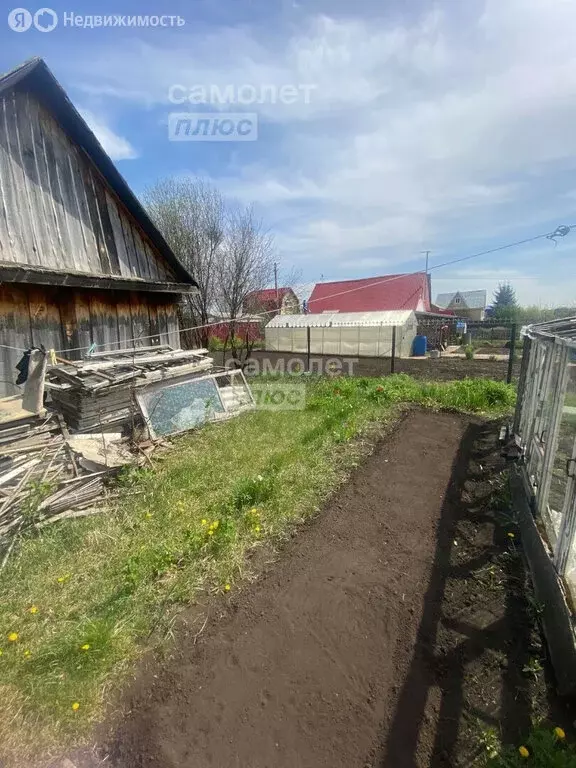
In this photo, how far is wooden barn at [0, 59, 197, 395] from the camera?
5086 millimetres

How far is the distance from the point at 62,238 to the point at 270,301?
1222 centimetres

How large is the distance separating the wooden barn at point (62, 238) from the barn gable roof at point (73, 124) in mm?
15

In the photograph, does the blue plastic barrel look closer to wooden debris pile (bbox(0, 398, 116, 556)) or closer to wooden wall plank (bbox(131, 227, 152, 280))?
wooden wall plank (bbox(131, 227, 152, 280))

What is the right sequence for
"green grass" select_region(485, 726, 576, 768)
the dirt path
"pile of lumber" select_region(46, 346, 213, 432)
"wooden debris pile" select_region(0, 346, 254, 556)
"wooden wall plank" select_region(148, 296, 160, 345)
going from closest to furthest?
"green grass" select_region(485, 726, 576, 768), the dirt path, "wooden debris pile" select_region(0, 346, 254, 556), "pile of lumber" select_region(46, 346, 213, 432), "wooden wall plank" select_region(148, 296, 160, 345)

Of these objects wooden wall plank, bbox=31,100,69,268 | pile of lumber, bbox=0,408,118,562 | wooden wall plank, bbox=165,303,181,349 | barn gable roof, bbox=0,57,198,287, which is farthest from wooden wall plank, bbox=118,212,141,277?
pile of lumber, bbox=0,408,118,562

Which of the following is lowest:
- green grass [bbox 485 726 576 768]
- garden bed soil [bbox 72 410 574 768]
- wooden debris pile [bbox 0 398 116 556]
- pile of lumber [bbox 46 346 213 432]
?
garden bed soil [bbox 72 410 574 768]

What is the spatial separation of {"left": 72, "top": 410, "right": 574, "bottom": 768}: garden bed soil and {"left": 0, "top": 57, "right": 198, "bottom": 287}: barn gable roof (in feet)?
20.5

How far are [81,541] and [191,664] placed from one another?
1.89 m

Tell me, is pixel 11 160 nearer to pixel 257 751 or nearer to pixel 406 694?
pixel 257 751

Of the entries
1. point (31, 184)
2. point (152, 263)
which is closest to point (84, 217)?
point (31, 184)

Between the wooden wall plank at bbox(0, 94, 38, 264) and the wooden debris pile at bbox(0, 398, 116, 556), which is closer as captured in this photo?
the wooden debris pile at bbox(0, 398, 116, 556)

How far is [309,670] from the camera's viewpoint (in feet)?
7.57

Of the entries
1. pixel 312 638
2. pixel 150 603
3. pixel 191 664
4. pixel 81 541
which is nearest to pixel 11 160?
pixel 81 541

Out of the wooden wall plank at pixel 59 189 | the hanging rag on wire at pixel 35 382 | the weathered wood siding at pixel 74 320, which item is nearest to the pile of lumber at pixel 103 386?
the weathered wood siding at pixel 74 320
